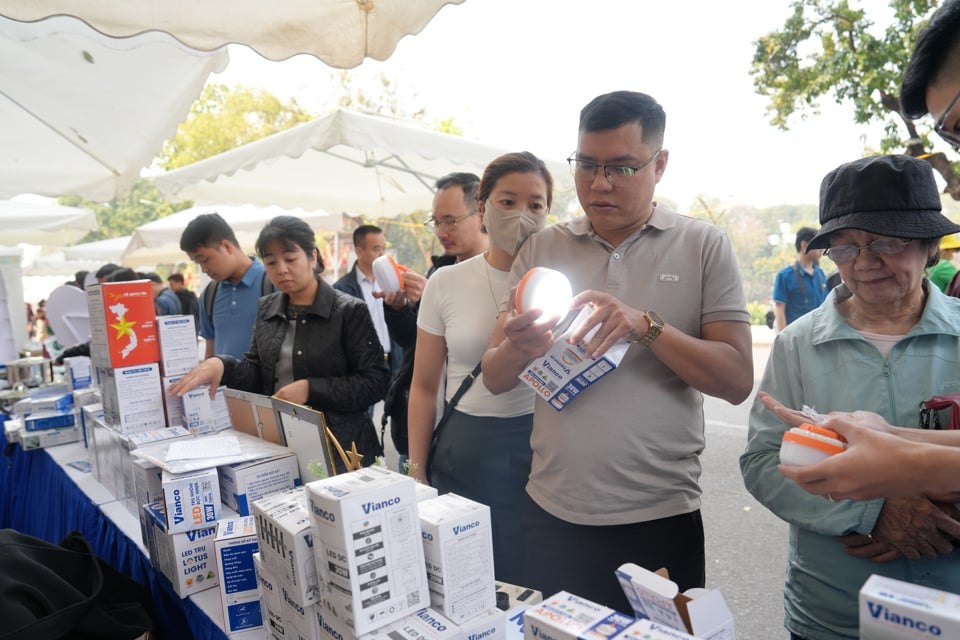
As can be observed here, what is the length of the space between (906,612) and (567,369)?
0.83 m

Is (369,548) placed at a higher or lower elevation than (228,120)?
lower

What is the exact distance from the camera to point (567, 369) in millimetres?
1427

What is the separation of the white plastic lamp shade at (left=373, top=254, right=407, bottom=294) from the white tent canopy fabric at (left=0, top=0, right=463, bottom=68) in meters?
0.80

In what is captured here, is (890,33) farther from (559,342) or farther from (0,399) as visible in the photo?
(0,399)

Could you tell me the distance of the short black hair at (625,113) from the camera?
1449mm

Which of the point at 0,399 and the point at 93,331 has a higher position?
the point at 93,331

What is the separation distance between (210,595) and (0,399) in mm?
4052

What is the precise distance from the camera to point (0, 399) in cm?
444

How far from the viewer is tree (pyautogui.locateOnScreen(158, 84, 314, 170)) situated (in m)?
20.9

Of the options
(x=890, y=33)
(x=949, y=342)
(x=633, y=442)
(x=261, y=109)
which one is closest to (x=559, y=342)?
(x=633, y=442)

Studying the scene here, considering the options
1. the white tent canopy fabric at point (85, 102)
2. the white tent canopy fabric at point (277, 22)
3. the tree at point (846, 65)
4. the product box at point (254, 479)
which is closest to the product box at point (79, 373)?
the white tent canopy fabric at point (85, 102)

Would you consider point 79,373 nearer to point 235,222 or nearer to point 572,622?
point 572,622

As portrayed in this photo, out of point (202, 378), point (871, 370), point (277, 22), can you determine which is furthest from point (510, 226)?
point (202, 378)

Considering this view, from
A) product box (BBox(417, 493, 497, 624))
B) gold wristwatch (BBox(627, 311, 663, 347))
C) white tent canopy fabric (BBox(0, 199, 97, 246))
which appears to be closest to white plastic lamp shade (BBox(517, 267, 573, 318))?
gold wristwatch (BBox(627, 311, 663, 347))
